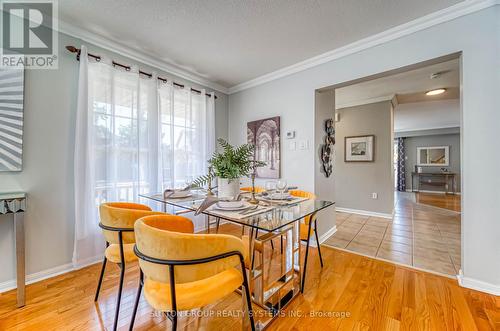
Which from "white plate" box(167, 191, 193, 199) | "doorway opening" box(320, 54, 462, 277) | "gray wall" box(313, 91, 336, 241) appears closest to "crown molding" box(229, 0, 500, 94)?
"doorway opening" box(320, 54, 462, 277)

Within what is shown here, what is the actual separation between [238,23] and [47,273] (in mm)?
3012

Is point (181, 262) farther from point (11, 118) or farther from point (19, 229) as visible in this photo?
point (11, 118)

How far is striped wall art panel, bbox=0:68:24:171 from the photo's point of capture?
5.48 ft

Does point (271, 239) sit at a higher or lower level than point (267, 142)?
lower

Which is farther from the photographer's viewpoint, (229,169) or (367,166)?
(367,166)

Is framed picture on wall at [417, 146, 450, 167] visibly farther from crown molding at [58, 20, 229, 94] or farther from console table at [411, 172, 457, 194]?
crown molding at [58, 20, 229, 94]

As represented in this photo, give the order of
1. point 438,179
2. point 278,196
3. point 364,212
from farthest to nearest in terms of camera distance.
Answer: point 438,179, point 364,212, point 278,196

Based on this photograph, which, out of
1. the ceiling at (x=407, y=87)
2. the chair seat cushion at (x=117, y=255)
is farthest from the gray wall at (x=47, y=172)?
the ceiling at (x=407, y=87)

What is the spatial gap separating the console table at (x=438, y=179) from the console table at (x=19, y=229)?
10.6 metres

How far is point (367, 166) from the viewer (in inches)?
170

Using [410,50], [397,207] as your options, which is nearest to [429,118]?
[397,207]

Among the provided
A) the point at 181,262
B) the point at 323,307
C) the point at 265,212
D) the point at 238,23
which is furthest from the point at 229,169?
the point at 238,23

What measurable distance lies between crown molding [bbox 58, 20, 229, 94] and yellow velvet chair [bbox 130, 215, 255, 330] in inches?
90.1

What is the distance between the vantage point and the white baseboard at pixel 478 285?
5.34ft
